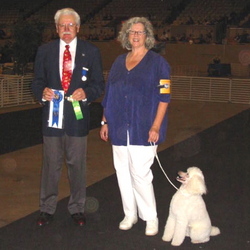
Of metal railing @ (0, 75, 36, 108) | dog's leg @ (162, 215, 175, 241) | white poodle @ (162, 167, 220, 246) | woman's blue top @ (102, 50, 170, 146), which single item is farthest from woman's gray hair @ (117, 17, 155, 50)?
metal railing @ (0, 75, 36, 108)

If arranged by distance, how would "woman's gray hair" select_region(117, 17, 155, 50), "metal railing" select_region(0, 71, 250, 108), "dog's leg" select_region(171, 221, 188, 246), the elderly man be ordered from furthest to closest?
"metal railing" select_region(0, 71, 250, 108) < the elderly man < "woman's gray hair" select_region(117, 17, 155, 50) < "dog's leg" select_region(171, 221, 188, 246)

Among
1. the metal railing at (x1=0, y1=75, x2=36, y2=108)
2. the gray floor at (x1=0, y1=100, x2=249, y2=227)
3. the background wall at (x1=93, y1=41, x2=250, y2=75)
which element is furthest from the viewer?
the background wall at (x1=93, y1=41, x2=250, y2=75)

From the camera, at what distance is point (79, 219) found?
4.24 metres

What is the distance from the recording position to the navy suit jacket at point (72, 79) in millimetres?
4055

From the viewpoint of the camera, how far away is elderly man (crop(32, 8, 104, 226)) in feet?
13.1

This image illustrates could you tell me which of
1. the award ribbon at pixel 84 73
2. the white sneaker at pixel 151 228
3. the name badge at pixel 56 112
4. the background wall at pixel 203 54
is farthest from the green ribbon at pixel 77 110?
the background wall at pixel 203 54

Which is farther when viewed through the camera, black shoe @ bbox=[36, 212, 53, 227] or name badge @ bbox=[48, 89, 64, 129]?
black shoe @ bbox=[36, 212, 53, 227]

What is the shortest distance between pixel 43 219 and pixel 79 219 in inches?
11.4

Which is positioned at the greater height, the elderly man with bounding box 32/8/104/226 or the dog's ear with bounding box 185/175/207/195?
the elderly man with bounding box 32/8/104/226

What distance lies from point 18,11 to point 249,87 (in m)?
22.3

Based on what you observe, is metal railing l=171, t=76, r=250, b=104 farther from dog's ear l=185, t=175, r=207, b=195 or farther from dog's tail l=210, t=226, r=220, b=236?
dog's ear l=185, t=175, r=207, b=195

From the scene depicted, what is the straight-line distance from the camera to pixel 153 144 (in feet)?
12.7

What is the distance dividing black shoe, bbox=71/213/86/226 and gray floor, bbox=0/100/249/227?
0.55 metres

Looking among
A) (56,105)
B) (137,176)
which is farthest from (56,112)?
(137,176)
